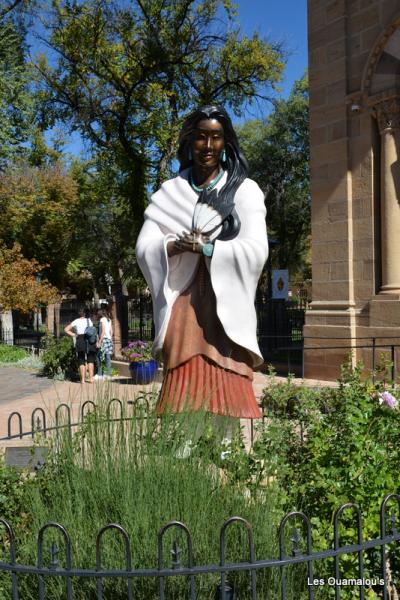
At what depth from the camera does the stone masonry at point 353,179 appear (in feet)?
37.3

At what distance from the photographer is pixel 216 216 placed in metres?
4.43

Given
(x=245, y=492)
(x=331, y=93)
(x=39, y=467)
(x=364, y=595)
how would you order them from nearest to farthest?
(x=364, y=595)
(x=245, y=492)
(x=39, y=467)
(x=331, y=93)

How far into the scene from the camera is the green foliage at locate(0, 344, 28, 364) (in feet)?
66.4

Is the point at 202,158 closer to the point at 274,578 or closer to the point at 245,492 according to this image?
the point at 245,492

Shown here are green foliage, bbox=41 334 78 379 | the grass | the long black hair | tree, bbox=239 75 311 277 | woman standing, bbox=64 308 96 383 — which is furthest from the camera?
tree, bbox=239 75 311 277

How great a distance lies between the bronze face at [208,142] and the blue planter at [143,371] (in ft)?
28.6

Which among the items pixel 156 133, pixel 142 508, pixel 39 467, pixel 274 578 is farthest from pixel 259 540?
pixel 156 133

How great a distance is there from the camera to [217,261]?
428 centimetres

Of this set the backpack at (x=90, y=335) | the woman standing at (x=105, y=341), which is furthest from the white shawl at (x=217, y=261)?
the woman standing at (x=105, y=341)

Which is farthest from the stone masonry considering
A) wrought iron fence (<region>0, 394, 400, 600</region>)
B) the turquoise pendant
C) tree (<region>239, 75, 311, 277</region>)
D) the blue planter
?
tree (<region>239, 75, 311, 277</region>)

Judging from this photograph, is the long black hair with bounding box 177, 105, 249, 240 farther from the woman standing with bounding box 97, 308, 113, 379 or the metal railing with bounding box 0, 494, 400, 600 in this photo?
the woman standing with bounding box 97, 308, 113, 379

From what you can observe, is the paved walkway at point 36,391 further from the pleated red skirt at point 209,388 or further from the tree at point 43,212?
the tree at point 43,212

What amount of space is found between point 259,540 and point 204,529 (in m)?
0.26

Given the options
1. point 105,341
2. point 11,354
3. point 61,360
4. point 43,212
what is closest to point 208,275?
point 105,341
